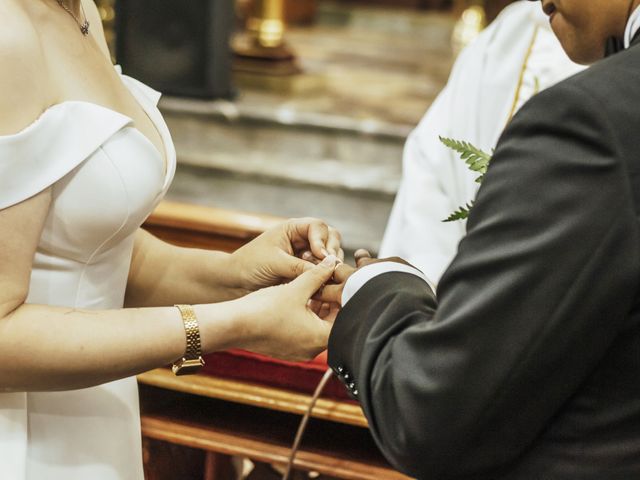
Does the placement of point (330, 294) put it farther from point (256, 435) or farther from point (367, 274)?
point (256, 435)

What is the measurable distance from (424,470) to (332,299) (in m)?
0.54

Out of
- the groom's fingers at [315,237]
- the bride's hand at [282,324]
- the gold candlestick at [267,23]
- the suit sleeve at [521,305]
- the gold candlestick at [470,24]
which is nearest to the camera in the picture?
the suit sleeve at [521,305]

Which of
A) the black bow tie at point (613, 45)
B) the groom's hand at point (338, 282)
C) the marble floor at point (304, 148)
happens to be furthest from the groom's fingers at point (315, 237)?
the marble floor at point (304, 148)

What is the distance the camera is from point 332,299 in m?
1.85

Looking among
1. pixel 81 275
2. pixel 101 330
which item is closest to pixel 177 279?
pixel 81 275

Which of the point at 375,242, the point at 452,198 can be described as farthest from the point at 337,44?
the point at 452,198

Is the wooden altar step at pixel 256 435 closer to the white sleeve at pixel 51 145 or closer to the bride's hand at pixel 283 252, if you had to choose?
the bride's hand at pixel 283 252

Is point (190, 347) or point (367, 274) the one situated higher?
point (367, 274)

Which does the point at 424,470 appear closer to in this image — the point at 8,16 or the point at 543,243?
the point at 543,243

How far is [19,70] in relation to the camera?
1.49 meters

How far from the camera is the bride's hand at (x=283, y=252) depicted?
2010mm

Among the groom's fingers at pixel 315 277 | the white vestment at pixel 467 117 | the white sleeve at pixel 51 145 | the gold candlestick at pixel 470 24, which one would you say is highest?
the white sleeve at pixel 51 145

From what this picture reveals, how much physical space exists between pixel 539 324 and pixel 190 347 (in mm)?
685

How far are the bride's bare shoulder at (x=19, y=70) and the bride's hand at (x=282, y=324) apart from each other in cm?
51
